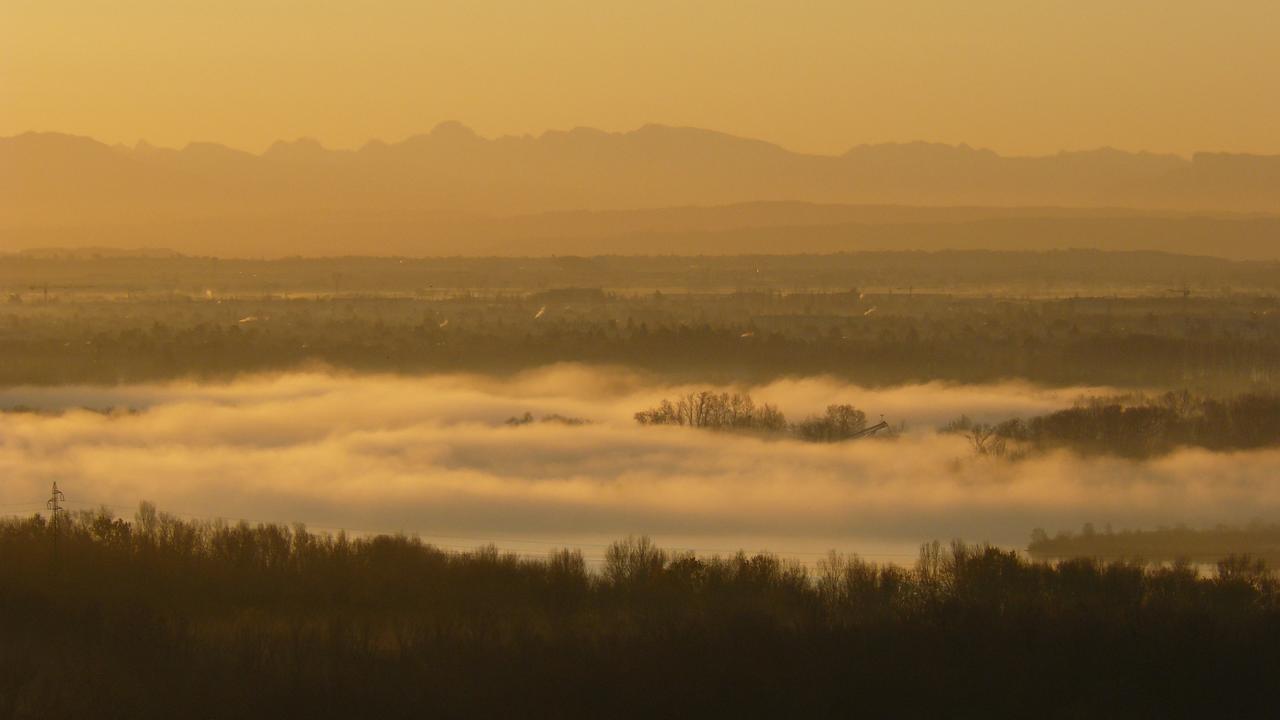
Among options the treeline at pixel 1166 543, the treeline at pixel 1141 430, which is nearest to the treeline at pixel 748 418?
the treeline at pixel 1141 430

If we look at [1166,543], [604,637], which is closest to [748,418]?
[1166,543]

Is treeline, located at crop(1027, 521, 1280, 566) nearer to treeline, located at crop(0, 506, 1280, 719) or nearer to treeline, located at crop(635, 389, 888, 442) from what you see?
treeline, located at crop(0, 506, 1280, 719)

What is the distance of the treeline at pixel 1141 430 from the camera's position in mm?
148875

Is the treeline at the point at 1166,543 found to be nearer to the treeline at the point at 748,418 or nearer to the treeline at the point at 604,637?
the treeline at the point at 604,637

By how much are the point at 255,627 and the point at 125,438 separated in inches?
4973

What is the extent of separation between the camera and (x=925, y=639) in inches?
1615

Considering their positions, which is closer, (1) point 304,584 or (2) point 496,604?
(2) point 496,604

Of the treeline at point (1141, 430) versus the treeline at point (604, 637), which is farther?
the treeline at point (1141, 430)

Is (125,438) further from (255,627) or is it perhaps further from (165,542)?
(255,627)

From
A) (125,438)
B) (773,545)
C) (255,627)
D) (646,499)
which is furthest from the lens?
(125,438)

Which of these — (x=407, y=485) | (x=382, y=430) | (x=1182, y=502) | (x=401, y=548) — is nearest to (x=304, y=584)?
(x=401, y=548)

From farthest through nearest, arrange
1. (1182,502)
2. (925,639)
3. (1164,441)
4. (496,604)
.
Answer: (1164,441) < (1182,502) < (496,604) < (925,639)

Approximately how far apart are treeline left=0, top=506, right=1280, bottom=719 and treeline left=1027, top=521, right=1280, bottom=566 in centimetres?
3047

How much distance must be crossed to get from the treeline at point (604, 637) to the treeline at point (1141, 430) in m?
90.0
